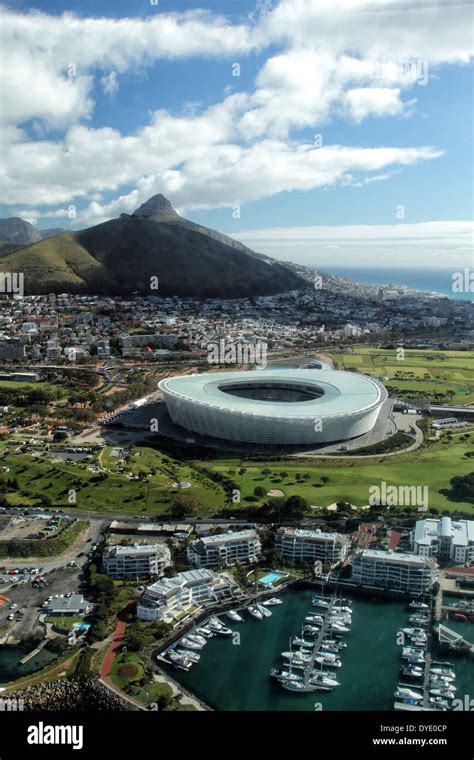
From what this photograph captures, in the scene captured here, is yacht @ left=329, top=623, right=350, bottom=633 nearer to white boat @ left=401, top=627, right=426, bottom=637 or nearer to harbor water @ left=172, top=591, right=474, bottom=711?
harbor water @ left=172, top=591, right=474, bottom=711

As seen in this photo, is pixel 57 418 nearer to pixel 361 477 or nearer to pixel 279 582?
pixel 361 477

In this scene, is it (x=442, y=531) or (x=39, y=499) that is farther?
(x=39, y=499)

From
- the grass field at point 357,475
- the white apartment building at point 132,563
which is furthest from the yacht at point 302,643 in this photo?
the grass field at point 357,475

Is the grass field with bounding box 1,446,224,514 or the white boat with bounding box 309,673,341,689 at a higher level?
the grass field with bounding box 1,446,224,514

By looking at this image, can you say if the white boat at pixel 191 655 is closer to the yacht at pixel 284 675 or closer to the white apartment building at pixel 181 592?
the white apartment building at pixel 181 592

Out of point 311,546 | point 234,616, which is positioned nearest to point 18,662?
point 234,616

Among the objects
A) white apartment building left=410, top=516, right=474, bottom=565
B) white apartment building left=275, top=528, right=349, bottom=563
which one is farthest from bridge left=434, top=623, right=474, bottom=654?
white apartment building left=275, top=528, right=349, bottom=563

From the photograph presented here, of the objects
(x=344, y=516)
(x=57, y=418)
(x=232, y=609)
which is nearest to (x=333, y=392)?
(x=344, y=516)
